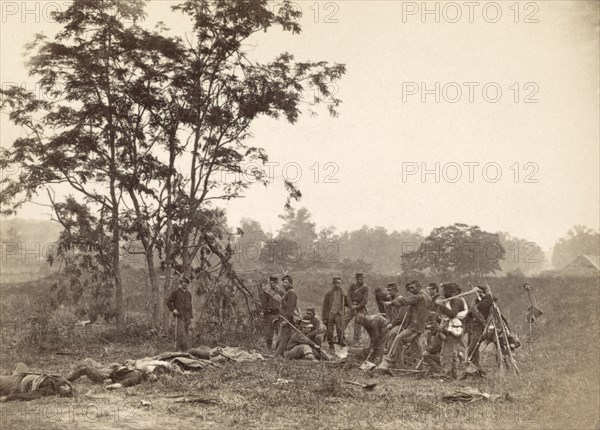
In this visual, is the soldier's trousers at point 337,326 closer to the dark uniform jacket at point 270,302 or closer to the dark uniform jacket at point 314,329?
the dark uniform jacket at point 270,302

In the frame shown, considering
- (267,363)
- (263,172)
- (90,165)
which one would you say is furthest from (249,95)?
(267,363)

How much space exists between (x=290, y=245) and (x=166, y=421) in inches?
1618

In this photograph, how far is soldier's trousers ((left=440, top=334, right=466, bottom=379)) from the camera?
34.1 feet

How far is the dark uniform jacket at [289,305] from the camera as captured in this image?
13221 mm

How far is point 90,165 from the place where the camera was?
15.6 metres

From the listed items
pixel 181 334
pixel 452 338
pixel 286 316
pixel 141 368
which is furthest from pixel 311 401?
pixel 181 334

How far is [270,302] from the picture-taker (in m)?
14.5

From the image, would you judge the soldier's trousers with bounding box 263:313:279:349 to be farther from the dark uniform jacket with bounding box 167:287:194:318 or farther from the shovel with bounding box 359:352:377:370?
the shovel with bounding box 359:352:377:370

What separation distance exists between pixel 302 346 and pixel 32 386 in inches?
230

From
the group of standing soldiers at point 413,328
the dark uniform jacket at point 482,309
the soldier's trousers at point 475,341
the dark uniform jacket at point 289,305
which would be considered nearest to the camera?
the group of standing soldiers at point 413,328

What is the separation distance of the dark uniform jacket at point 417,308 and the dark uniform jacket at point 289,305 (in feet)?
10.3

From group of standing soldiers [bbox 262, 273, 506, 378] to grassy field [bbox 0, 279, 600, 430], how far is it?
56 cm

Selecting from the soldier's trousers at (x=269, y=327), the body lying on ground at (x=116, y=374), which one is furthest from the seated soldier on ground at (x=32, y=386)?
the soldier's trousers at (x=269, y=327)

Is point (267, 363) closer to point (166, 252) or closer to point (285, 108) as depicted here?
point (166, 252)
